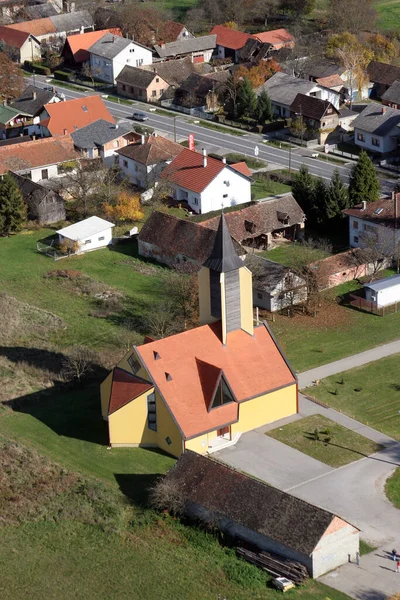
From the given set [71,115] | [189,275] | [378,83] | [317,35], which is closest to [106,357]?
[189,275]

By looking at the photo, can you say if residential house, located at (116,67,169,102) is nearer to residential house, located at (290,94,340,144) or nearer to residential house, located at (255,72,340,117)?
residential house, located at (255,72,340,117)

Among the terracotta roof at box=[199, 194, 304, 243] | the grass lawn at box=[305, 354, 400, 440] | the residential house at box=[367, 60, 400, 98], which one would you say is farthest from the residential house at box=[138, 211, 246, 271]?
the residential house at box=[367, 60, 400, 98]

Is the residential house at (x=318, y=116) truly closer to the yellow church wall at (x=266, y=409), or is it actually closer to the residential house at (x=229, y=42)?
the residential house at (x=229, y=42)

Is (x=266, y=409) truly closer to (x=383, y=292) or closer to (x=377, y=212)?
(x=383, y=292)

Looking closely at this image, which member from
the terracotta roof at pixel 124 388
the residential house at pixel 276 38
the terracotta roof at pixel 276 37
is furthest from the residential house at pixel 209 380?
the terracotta roof at pixel 276 37

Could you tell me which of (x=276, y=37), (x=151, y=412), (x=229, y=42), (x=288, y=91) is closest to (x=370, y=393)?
(x=151, y=412)
